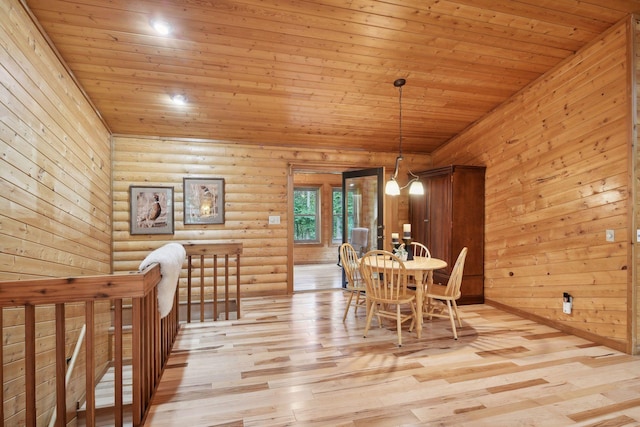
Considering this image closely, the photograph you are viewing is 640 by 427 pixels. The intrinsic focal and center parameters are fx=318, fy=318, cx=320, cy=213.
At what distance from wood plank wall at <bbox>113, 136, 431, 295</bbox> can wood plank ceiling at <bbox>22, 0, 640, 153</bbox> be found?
370 millimetres

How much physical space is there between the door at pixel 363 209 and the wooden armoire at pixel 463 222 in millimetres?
913

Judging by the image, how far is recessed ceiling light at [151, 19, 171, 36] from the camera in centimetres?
262

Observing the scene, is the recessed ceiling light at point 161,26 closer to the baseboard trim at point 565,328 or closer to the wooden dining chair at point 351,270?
the wooden dining chair at point 351,270

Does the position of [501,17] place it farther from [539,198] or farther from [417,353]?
[417,353]

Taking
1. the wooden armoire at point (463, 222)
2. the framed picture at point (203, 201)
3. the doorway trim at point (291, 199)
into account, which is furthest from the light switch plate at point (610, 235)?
the framed picture at point (203, 201)

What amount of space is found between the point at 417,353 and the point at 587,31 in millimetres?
3420

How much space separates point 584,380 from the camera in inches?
93.8

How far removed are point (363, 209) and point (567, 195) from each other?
2820 mm

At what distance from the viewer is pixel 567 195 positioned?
3391 millimetres

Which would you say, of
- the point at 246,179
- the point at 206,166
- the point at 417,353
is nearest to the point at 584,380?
the point at 417,353

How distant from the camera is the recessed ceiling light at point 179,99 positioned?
12.1 feet

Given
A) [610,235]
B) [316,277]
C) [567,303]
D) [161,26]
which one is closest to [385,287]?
[567,303]

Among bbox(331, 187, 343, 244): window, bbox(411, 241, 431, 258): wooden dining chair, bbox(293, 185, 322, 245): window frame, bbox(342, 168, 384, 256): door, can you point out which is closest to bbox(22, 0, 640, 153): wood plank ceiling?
bbox(342, 168, 384, 256): door

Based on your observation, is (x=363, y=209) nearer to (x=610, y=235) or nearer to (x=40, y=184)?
(x=610, y=235)
